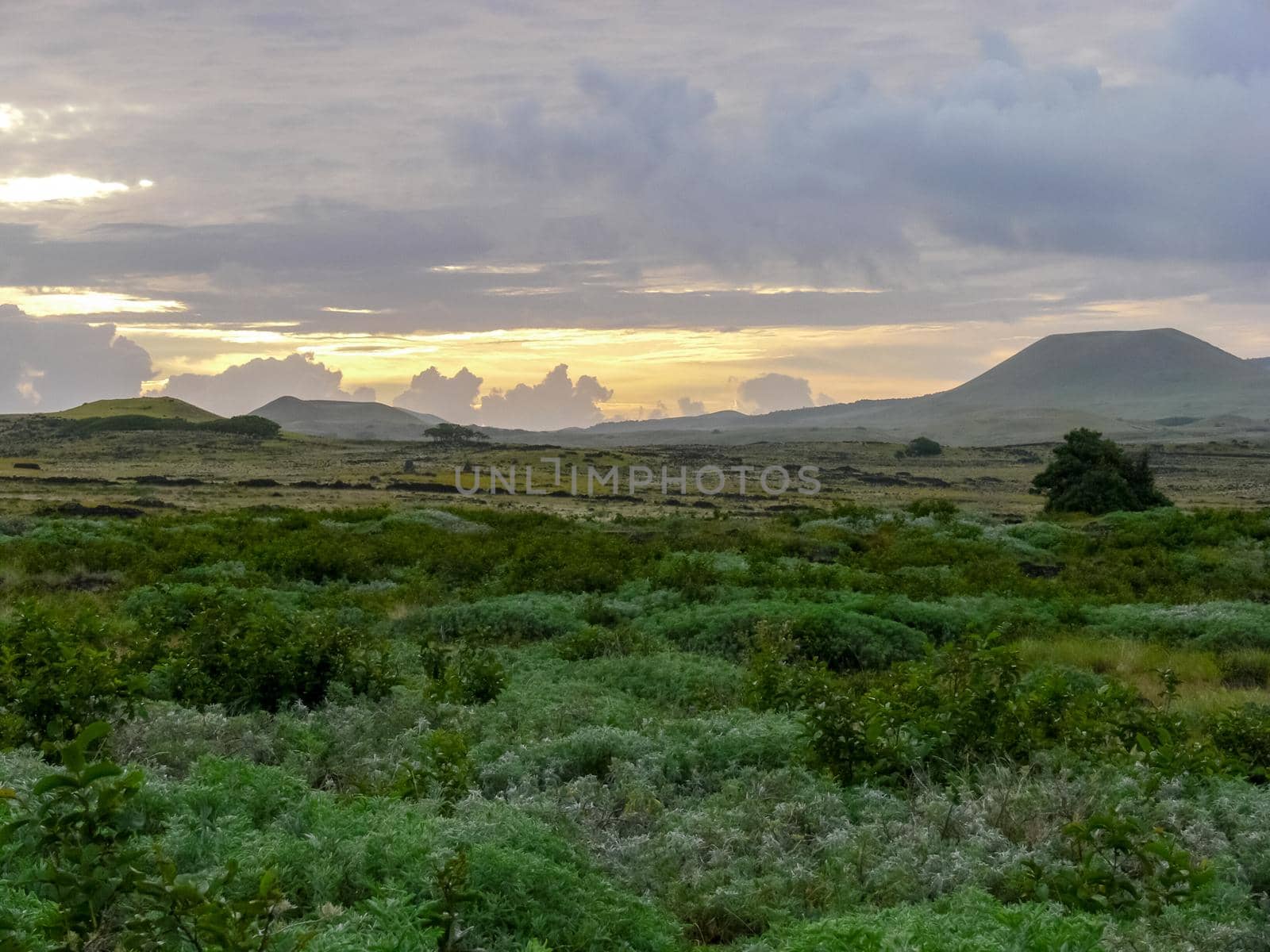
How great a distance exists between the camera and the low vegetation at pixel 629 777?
169 inches

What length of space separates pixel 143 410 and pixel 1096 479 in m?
144

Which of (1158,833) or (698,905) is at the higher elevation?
(1158,833)

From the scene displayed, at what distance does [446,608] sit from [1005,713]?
27.6 ft

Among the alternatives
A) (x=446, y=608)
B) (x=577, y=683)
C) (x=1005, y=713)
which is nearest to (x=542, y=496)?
(x=446, y=608)

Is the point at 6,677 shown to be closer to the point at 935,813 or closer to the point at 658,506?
the point at 935,813

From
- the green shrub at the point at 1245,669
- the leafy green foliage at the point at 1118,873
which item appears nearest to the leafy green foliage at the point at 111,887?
the leafy green foliage at the point at 1118,873

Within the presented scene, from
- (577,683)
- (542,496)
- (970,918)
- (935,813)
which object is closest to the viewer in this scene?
(970,918)

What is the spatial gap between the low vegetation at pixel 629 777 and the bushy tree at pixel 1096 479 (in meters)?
19.1

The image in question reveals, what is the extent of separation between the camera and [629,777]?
23.0ft

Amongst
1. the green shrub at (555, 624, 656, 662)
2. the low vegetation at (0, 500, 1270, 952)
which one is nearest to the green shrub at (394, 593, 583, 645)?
the low vegetation at (0, 500, 1270, 952)

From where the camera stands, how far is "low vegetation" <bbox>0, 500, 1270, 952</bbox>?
430 cm

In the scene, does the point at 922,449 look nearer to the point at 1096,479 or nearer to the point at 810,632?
the point at 1096,479

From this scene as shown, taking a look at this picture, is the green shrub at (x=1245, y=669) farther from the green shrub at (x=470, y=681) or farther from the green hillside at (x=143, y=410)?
the green hillside at (x=143, y=410)

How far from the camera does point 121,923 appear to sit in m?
4.11
